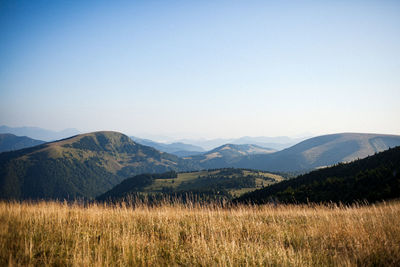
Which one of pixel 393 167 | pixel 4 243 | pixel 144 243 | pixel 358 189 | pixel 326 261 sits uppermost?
pixel 4 243

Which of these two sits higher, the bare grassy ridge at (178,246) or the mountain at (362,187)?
the bare grassy ridge at (178,246)

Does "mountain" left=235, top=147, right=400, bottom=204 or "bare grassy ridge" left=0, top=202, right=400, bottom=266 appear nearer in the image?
"bare grassy ridge" left=0, top=202, right=400, bottom=266

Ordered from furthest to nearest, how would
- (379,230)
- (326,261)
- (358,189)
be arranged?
(358,189), (379,230), (326,261)

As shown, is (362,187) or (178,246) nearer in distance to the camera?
(178,246)

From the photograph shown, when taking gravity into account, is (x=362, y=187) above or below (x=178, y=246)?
below

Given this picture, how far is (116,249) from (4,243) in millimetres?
2647

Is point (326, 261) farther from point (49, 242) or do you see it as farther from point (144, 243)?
point (49, 242)

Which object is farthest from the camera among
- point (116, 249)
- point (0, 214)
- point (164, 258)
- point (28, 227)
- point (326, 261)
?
point (0, 214)

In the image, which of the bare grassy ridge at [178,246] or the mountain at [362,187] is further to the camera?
the mountain at [362,187]

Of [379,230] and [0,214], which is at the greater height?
[0,214]

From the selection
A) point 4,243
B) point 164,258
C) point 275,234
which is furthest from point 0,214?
point 275,234

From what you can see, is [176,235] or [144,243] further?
[176,235]

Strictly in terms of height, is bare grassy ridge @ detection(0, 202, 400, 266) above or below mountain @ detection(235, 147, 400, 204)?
above

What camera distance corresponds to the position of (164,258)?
499cm
